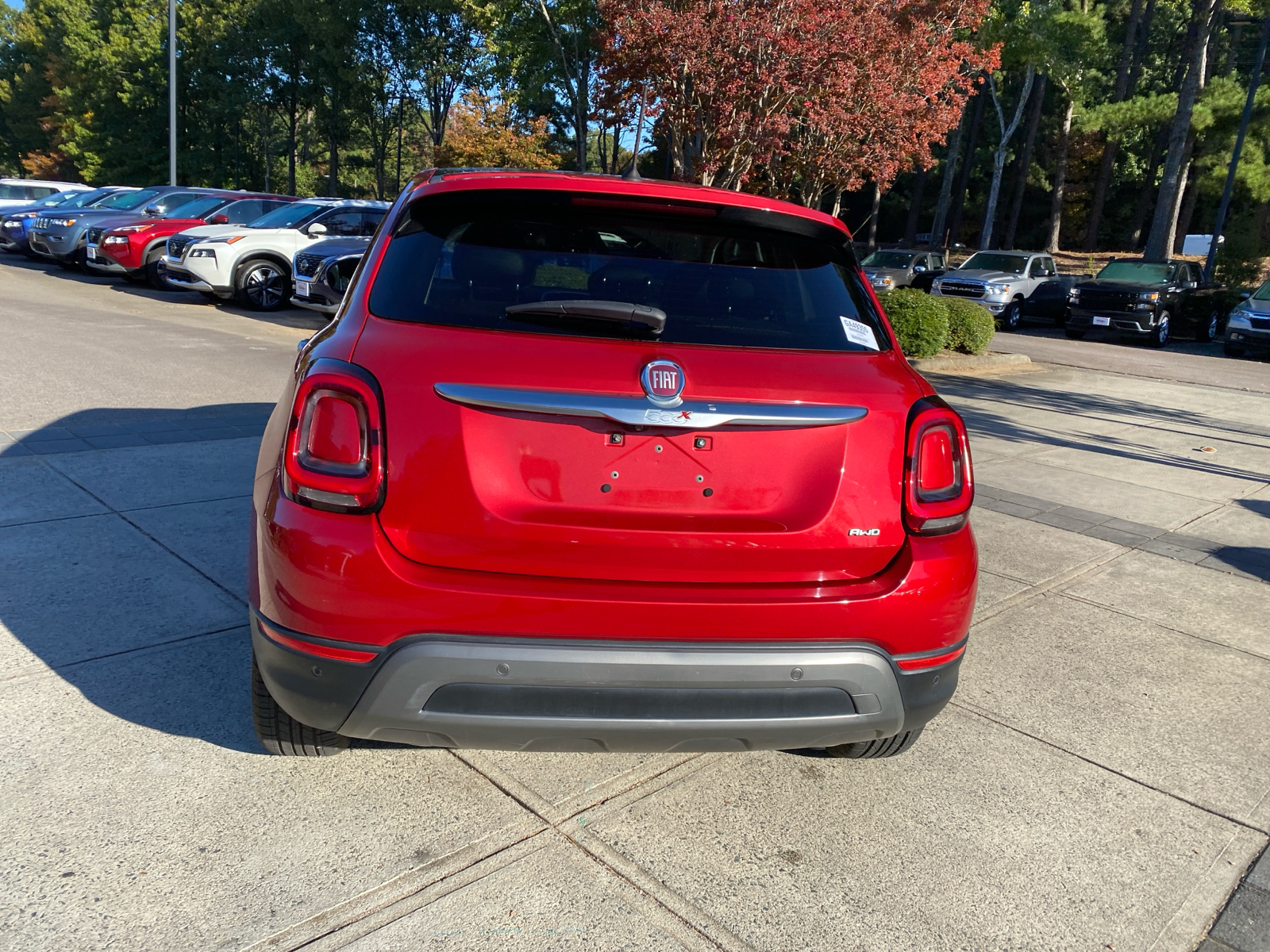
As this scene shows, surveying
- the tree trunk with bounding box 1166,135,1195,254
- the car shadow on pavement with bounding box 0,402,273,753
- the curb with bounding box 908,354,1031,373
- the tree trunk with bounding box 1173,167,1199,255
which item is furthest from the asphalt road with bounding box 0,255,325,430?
the tree trunk with bounding box 1173,167,1199,255

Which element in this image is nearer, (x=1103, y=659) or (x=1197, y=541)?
(x=1103, y=659)

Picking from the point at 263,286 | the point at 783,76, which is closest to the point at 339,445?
the point at 263,286

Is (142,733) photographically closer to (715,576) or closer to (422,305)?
(422,305)

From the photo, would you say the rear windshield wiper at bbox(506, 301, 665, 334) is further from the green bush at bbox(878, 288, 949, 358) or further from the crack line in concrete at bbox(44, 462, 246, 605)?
the green bush at bbox(878, 288, 949, 358)

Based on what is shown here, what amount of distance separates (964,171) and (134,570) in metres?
46.2

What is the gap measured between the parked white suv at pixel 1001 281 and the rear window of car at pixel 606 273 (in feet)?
65.6

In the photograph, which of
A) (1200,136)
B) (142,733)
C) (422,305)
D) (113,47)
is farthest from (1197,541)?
(113,47)

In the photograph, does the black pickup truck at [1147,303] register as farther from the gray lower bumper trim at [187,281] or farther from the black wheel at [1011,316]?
the gray lower bumper trim at [187,281]

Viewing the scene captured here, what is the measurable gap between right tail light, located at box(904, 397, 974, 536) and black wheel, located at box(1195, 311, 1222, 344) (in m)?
23.6

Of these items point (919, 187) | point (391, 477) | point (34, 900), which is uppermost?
point (919, 187)

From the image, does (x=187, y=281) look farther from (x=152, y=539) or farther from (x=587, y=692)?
(x=587, y=692)

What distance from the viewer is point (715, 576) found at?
→ 242 cm

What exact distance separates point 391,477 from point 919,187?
47.1m

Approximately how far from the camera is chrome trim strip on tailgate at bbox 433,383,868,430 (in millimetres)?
2311
